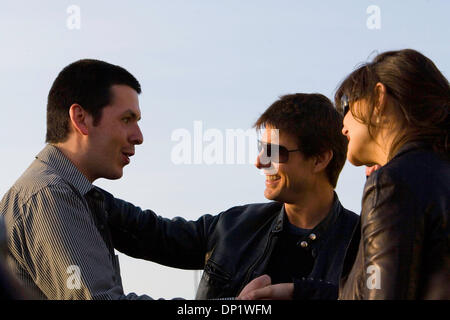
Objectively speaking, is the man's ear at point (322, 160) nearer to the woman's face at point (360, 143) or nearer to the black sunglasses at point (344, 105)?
the black sunglasses at point (344, 105)

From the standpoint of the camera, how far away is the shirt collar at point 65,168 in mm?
4949

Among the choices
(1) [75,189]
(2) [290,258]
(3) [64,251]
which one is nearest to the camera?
(3) [64,251]

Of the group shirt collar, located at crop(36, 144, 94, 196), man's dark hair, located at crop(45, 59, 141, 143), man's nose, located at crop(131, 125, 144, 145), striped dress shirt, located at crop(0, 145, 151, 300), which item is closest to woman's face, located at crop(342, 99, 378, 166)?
striped dress shirt, located at crop(0, 145, 151, 300)

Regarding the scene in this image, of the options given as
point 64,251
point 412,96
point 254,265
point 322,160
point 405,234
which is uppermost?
point 412,96

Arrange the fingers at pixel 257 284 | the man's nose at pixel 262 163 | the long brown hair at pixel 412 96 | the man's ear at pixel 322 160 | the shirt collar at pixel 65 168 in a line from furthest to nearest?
the man's ear at pixel 322 160, the man's nose at pixel 262 163, the shirt collar at pixel 65 168, the fingers at pixel 257 284, the long brown hair at pixel 412 96

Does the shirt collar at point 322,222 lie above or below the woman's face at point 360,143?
below

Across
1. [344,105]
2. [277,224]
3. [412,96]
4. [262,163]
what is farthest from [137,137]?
[412,96]

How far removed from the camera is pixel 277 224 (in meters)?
5.39

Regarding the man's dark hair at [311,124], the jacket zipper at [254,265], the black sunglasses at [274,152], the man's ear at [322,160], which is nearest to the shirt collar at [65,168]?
the jacket zipper at [254,265]

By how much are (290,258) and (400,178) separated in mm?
2085

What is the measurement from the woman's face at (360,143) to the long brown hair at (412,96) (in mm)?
31

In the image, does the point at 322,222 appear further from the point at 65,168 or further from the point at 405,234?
the point at 405,234

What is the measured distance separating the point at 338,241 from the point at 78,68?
7.80 ft
